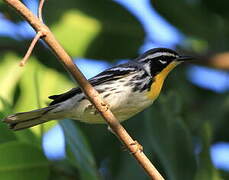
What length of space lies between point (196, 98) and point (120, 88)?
4.61 feet

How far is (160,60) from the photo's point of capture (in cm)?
528

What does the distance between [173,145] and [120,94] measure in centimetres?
75

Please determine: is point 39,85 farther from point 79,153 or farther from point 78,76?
point 78,76

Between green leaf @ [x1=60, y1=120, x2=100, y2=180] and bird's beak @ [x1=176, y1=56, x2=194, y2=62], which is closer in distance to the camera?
green leaf @ [x1=60, y1=120, x2=100, y2=180]

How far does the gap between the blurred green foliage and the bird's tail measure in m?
0.06

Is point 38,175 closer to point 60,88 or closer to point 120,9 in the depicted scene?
point 60,88

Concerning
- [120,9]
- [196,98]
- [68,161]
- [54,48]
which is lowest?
[196,98]

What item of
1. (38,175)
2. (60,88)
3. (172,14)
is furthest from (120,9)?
(38,175)

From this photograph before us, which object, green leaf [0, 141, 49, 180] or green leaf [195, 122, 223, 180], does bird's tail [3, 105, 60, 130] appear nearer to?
green leaf [0, 141, 49, 180]

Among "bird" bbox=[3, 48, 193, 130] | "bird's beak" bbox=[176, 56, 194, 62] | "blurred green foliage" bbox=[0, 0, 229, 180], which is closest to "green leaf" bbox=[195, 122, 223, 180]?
"blurred green foliage" bbox=[0, 0, 229, 180]

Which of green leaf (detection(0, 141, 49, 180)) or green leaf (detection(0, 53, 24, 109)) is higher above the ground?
green leaf (detection(0, 53, 24, 109))

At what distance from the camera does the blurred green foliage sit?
3.98 metres

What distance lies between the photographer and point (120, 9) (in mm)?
5566

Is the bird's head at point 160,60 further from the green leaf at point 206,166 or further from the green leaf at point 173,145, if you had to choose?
the green leaf at point 206,166
